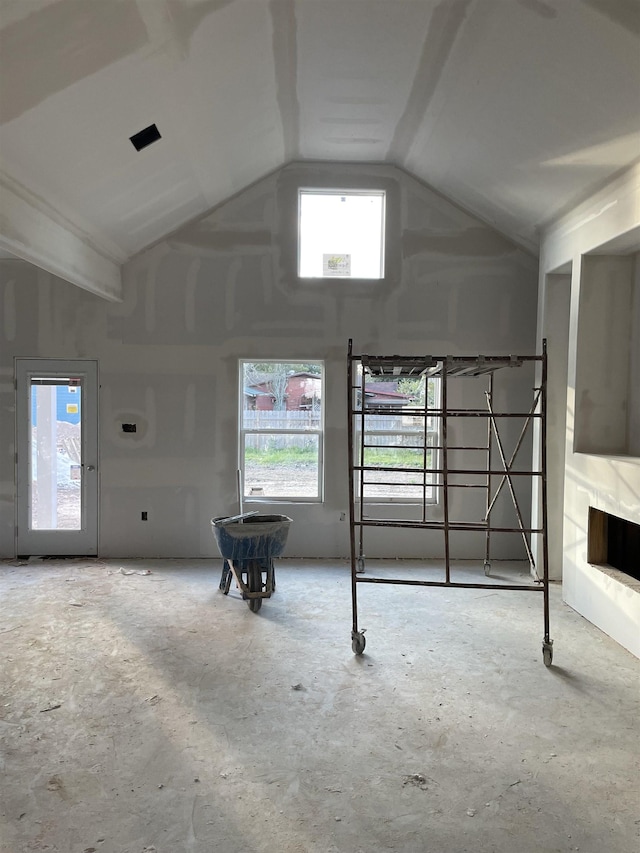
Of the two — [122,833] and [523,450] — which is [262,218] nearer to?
[523,450]

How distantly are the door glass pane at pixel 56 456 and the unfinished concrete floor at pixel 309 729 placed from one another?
1416 millimetres

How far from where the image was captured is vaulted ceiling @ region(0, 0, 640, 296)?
2.96 m

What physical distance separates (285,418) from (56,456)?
2467 millimetres

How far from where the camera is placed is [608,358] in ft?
15.3

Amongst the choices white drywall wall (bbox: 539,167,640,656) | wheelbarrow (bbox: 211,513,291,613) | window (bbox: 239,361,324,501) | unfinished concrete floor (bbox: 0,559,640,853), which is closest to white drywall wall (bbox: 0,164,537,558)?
window (bbox: 239,361,324,501)

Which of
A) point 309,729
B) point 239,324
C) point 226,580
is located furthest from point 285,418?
point 309,729

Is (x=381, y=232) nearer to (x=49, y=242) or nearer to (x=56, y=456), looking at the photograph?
(x=49, y=242)

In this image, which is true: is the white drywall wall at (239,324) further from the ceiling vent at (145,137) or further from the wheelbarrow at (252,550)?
the ceiling vent at (145,137)

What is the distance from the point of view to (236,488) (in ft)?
20.2

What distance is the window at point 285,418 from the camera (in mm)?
6203

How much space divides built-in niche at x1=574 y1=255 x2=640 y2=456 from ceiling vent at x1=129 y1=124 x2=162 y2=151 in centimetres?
346

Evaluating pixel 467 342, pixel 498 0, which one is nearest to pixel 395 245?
pixel 467 342

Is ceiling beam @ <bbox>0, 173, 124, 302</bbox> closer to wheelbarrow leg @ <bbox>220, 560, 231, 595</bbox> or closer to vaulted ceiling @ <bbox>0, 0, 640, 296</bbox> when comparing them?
vaulted ceiling @ <bbox>0, 0, 640, 296</bbox>

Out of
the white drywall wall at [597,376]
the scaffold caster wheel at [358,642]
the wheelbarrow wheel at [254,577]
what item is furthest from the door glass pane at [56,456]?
the white drywall wall at [597,376]
